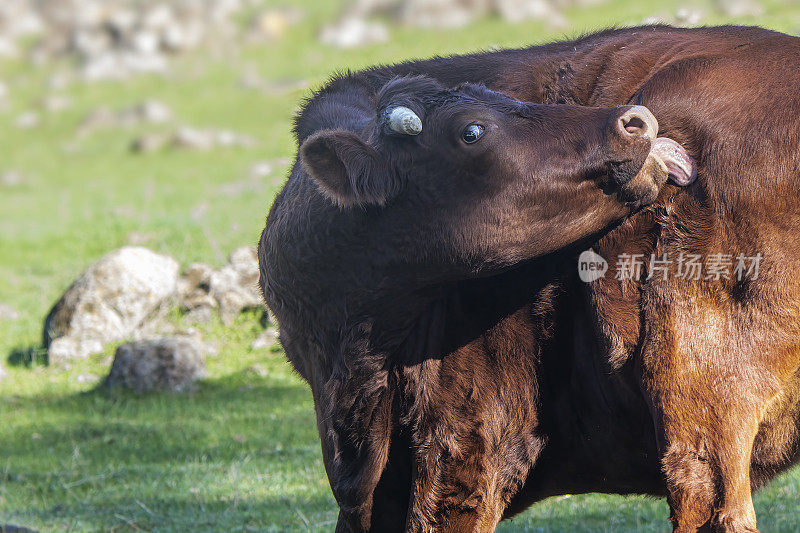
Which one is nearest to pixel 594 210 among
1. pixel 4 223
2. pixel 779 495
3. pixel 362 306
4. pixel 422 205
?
pixel 422 205

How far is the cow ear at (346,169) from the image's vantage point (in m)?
3.87

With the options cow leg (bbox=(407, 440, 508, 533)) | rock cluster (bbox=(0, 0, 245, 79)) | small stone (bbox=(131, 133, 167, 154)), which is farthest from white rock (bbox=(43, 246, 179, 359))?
rock cluster (bbox=(0, 0, 245, 79))

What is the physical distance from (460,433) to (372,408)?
1.28 ft

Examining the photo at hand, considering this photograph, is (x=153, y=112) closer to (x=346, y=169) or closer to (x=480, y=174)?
(x=346, y=169)

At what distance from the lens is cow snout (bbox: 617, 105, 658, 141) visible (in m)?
3.56

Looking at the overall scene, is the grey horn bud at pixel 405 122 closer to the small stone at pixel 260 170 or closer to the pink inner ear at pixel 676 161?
the pink inner ear at pixel 676 161

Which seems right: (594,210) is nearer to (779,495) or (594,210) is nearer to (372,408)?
(372,408)

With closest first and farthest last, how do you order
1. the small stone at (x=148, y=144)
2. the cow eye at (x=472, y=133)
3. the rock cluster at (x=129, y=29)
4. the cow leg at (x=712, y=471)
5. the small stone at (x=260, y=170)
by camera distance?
the cow leg at (x=712, y=471) → the cow eye at (x=472, y=133) → the small stone at (x=260, y=170) → the small stone at (x=148, y=144) → the rock cluster at (x=129, y=29)

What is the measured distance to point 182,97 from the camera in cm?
2467

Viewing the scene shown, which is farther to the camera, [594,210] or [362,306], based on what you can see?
[362,306]

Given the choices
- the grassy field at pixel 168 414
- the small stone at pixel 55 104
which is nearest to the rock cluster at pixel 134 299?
the grassy field at pixel 168 414

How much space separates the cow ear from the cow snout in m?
0.91

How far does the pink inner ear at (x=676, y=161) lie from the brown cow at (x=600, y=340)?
0.01 meters

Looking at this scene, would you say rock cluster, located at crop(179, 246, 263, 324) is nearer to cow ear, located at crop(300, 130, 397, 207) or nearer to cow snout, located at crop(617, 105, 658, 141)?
cow ear, located at crop(300, 130, 397, 207)
